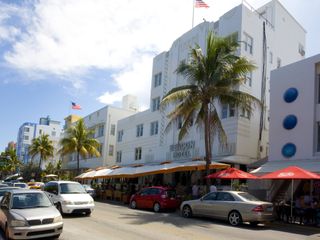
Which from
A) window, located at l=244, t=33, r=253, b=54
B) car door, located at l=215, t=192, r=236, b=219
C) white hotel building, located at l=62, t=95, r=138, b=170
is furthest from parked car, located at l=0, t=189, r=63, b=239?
white hotel building, located at l=62, t=95, r=138, b=170

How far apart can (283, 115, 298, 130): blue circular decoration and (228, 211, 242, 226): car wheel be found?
789 centimetres

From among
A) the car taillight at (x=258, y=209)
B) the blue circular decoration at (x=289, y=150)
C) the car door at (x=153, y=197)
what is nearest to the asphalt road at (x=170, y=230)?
the car taillight at (x=258, y=209)

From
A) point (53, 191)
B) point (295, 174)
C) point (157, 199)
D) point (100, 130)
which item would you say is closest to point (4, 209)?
point (53, 191)

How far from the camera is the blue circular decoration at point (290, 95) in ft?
72.9

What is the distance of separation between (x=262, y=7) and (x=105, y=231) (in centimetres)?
2733

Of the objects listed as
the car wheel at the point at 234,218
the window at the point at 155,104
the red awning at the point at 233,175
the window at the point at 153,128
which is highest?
the window at the point at 155,104

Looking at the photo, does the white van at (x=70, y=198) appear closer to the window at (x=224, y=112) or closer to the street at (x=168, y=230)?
the street at (x=168, y=230)

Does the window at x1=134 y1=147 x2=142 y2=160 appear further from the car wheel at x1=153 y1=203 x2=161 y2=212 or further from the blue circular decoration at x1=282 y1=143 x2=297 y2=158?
the blue circular decoration at x1=282 y1=143 x2=297 y2=158

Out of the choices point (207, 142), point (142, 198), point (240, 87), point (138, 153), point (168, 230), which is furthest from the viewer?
point (138, 153)

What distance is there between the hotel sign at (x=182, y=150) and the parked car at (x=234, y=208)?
12.8m

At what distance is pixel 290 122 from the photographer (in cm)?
2202

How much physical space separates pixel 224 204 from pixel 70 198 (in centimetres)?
680

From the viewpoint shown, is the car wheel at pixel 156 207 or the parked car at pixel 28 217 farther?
the car wheel at pixel 156 207

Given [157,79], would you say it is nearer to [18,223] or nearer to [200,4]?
[200,4]
